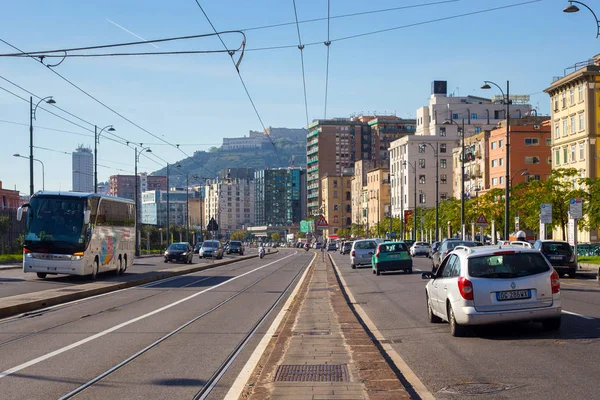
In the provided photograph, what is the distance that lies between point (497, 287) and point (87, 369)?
661 cm

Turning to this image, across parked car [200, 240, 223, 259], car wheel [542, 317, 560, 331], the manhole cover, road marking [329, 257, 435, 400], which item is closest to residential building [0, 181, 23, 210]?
parked car [200, 240, 223, 259]

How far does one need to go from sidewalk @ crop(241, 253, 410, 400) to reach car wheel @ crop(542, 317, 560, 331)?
3016 mm

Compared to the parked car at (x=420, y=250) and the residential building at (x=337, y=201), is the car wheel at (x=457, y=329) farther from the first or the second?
the residential building at (x=337, y=201)

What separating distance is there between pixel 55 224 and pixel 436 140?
108074 mm

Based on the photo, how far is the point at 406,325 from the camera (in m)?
15.9

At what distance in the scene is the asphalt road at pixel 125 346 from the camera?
928 cm

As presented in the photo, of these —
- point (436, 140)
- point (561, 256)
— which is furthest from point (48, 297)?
point (436, 140)

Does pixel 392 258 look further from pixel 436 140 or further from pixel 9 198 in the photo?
pixel 436 140

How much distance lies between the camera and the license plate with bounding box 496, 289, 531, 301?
13398 millimetres

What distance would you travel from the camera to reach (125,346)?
13.0 m

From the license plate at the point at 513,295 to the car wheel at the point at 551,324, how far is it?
67 cm

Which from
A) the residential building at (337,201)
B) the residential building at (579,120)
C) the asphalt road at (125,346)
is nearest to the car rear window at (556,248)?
the asphalt road at (125,346)

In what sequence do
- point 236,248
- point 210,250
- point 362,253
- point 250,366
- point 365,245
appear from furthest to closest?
1. point 236,248
2. point 210,250
3. point 365,245
4. point 362,253
5. point 250,366

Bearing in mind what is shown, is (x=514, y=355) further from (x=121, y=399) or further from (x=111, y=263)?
(x=111, y=263)
